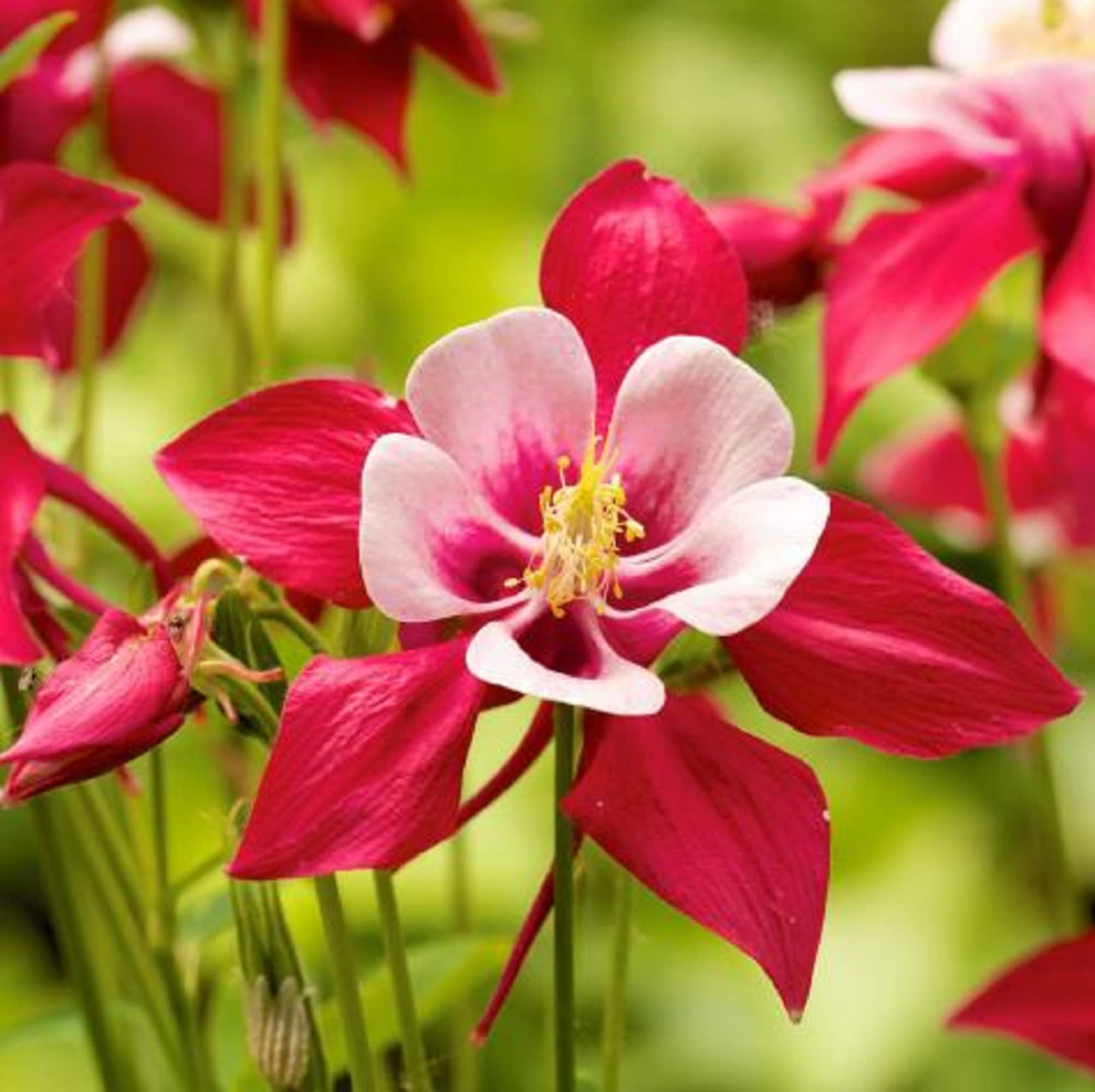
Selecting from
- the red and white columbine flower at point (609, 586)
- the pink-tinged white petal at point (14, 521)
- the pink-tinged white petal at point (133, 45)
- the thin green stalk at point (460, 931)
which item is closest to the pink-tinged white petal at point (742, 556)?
the red and white columbine flower at point (609, 586)

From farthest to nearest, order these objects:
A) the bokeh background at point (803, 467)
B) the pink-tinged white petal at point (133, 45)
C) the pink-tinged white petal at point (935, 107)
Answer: the bokeh background at point (803, 467) → the pink-tinged white petal at point (133, 45) → the pink-tinged white petal at point (935, 107)

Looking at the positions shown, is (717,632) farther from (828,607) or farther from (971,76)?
(971,76)

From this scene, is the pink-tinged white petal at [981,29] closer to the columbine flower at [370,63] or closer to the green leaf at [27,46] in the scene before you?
the columbine flower at [370,63]

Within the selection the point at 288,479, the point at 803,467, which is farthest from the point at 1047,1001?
the point at 803,467

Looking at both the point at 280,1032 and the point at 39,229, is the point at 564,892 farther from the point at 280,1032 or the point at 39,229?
the point at 39,229

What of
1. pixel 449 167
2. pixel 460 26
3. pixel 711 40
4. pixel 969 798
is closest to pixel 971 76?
pixel 460 26
